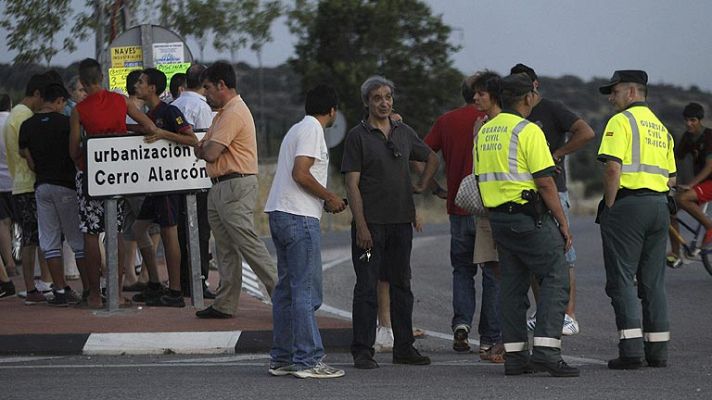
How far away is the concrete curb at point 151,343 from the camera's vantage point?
12.0 metres

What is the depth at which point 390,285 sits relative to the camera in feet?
36.4

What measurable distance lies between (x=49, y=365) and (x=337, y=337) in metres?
2.33

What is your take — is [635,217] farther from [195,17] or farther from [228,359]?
[195,17]

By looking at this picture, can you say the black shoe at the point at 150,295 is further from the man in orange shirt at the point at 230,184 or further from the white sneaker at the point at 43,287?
the man in orange shirt at the point at 230,184

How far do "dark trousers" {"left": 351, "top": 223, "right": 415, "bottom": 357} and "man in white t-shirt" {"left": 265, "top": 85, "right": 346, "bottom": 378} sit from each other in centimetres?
65

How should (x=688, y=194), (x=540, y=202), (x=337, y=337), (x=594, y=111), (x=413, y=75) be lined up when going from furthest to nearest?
1. (x=594, y=111)
2. (x=413, y=75)
3. (x=688, y=194)
4. (x=337, y=337)
5. (x=540, y=202)

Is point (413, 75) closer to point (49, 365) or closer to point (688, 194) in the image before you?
point (688, 194)

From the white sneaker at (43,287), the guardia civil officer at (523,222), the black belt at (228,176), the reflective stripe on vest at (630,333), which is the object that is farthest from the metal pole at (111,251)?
the reflective stripe on vest at (630,333)

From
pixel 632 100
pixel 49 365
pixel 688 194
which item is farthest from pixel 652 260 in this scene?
pixel 688 194

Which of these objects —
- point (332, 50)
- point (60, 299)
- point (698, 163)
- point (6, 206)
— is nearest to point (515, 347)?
point (60, 299)

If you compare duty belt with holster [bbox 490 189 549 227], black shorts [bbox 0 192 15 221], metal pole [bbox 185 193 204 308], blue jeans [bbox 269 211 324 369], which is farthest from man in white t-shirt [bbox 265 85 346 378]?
black shorts [bbox 0 192 15 221]

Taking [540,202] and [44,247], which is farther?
[44,247]

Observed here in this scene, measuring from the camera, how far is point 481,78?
1150cm

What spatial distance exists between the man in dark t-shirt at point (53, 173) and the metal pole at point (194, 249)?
1.01m
